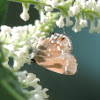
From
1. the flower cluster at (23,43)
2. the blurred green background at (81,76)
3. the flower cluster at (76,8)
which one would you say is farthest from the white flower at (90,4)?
the blurred green background at (81,76)

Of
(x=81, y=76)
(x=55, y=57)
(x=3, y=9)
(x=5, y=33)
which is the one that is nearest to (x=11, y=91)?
(x=3, y=9)

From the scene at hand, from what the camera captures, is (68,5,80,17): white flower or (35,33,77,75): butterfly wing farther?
(35,33,77,75): butterfly wing

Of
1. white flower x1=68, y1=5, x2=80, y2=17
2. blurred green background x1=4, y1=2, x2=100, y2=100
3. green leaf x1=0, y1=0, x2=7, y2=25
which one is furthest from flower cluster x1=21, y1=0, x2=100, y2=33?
blurred green background x1=4, y1=2, x2=100, y2=100

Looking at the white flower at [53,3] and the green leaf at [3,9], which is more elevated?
the white flower at [53,3]

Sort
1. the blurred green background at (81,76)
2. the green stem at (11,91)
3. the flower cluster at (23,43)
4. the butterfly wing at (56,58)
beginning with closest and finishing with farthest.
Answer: the green stem at (11,91), the flower cluster at (23,43), the butterfly wing at (56,58), the blurred green background at (81,76)

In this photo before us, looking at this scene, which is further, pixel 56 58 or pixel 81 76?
pixel 81 76

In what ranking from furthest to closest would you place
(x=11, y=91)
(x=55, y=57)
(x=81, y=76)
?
(x=81, y=76)
(x=55, y=57)
(x=11, y=91)

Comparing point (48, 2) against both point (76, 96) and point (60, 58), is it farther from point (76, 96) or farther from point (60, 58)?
point (76, 96)

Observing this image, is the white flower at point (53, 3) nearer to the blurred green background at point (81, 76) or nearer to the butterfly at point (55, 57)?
the butterfly at point (55, 57)

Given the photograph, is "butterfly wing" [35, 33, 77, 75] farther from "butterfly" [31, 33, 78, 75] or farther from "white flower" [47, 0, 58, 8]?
"white flower" [47, 0, 58, 8]

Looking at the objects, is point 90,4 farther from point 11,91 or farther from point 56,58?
point 11,91
